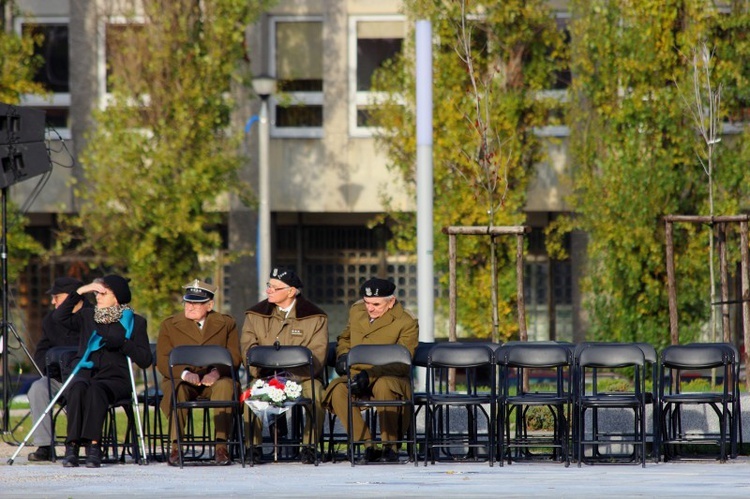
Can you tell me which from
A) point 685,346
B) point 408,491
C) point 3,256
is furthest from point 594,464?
point 3,256

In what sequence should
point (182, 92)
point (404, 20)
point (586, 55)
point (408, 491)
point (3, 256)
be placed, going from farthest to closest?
1. point (404, 20)
2. point (182, 92)
3. point (586, 55)
4. point (3, 256)
5. point (408, 491)

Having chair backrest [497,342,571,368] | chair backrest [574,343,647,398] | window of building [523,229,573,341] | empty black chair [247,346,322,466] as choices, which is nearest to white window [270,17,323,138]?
window of building [523,229,573,341]

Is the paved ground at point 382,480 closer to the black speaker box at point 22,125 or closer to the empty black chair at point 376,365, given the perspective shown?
the empty black chair at point 376,365

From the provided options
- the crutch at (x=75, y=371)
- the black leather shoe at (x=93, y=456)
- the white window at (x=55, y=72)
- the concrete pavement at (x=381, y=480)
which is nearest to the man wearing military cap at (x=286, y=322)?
the concrete pavement at (x=381, y=480)

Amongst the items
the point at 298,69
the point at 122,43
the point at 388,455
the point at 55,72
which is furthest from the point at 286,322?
the point at 55,72

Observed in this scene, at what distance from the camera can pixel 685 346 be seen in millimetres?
13477

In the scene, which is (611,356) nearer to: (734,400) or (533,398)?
(533,398)

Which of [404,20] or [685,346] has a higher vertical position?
[404,20]

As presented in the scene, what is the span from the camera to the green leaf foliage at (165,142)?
2508 cm

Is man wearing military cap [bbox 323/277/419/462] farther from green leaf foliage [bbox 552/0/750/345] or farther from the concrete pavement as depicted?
green leaf foliage [bbox 552/0/750/345]

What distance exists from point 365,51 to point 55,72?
5.19m

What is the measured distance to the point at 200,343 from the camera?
45.9 ft

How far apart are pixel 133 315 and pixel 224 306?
1514cm

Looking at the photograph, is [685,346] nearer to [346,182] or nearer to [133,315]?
[133,315]
